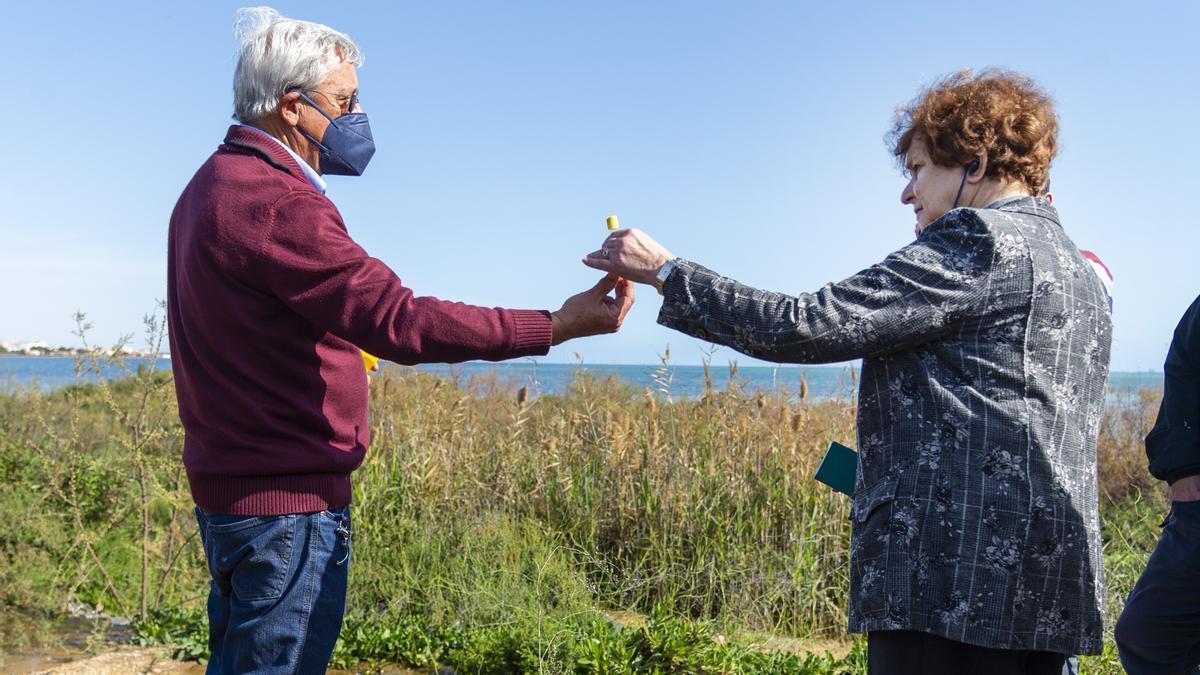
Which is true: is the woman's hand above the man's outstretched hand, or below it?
above

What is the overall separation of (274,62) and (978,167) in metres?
1.67

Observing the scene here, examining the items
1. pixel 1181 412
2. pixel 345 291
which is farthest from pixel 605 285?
pixel 1181 412

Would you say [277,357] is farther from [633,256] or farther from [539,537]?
[539,537]

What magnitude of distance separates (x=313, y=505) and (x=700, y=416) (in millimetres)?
3990

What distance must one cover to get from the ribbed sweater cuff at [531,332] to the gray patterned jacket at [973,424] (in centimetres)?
47

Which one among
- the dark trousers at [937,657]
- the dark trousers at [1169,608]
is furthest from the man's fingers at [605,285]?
the dark trousers at [1169,608]

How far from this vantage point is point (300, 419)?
2096mm

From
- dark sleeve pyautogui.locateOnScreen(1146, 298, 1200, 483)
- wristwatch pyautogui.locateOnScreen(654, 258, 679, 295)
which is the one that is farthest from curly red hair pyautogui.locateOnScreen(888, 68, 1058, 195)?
dark sleeve pyautogui.locateOnScreen(1146, 298, 1200, 483)

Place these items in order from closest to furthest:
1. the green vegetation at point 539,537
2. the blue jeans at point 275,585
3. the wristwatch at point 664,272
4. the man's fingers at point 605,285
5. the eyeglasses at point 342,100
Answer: the blue jeans at point 275,585 → the wristwatch at point 664,272 → the eyeglasses at point 342,100 → the man's fingers at point 605,285 → the green vegetation at point 539,537

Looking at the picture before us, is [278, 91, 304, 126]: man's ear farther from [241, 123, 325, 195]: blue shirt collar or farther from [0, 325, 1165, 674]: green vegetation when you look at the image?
[0, 325, 1165, 674]: green vegetation

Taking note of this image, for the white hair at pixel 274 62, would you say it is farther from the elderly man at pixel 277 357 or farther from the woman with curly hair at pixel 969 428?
the woman with curly hair at pixel 969 428

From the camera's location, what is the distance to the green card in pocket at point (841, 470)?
241cm

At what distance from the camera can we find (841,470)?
7.91ft

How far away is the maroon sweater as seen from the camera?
2.01 meters
